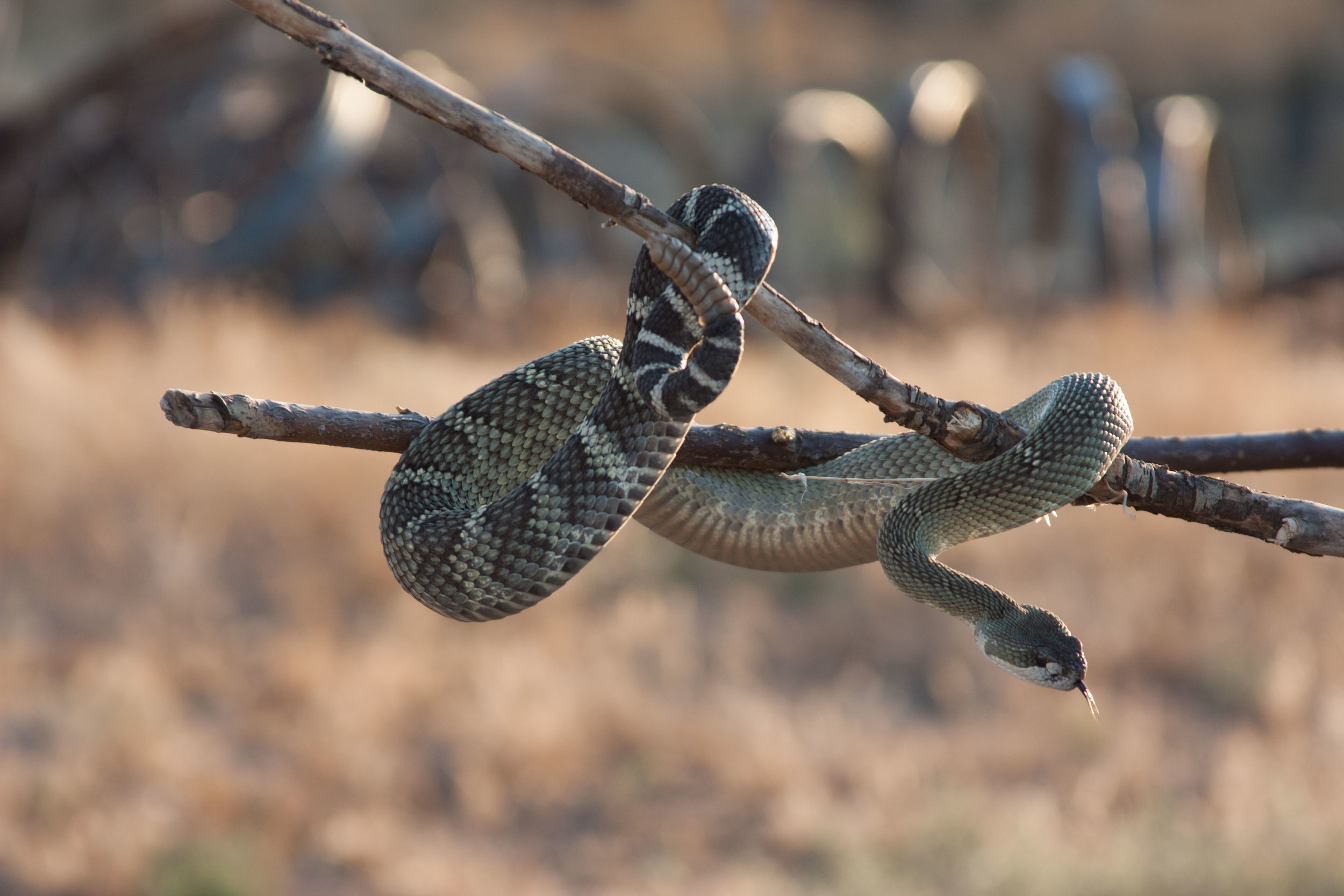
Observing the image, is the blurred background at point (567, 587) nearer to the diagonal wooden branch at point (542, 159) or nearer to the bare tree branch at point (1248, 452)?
the bare tree branch at point (1248, 452)

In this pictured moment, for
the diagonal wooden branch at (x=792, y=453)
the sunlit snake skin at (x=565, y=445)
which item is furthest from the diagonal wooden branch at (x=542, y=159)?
the diagonal wooden branch at (x=792, y=453)

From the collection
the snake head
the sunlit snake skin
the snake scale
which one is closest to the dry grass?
the snake head

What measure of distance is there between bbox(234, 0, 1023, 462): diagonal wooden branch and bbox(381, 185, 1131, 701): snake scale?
0.09 metres

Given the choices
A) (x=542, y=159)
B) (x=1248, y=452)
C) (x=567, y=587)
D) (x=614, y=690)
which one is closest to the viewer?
(x=542, y=159)

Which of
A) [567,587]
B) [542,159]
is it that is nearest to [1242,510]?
[542,159]

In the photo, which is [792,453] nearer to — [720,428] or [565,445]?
[720,428]

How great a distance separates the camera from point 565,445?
Result: 293cm

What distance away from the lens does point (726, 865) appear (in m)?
9.41

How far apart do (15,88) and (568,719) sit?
28972 mm

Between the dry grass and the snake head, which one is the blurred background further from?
the snake head

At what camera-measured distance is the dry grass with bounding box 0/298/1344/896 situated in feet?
29.7

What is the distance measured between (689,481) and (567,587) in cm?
886

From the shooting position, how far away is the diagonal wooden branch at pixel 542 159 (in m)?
1.92

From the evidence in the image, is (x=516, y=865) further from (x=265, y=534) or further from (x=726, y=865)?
(x=265, y=534)
